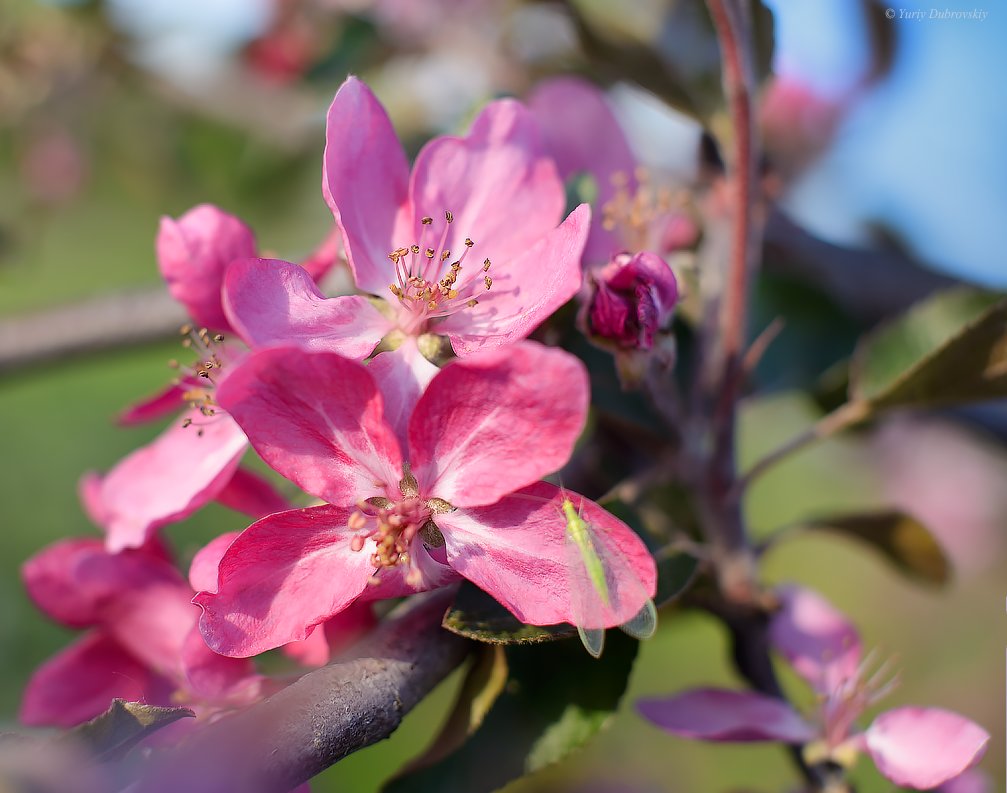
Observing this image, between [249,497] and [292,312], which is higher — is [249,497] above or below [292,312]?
below

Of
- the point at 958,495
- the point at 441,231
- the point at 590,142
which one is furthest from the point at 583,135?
the point at 958,495

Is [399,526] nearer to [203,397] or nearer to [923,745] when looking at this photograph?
[203,397]

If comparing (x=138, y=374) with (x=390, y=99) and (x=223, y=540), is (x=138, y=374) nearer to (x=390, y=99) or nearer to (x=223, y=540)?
(x=390, y=99)

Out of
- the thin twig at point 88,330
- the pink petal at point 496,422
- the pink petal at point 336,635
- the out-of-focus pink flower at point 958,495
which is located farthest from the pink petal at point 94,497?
the out-of-focus pink flower at point 958,495

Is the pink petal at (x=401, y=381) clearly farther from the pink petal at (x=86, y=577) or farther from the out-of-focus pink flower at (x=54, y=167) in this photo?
the out-of-focus pink flower at (x=54, y=167)

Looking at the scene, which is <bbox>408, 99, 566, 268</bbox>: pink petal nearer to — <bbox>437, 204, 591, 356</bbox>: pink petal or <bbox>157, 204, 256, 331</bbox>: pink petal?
<bbox>437, 204, 591, 356</bbox>: pink petal
